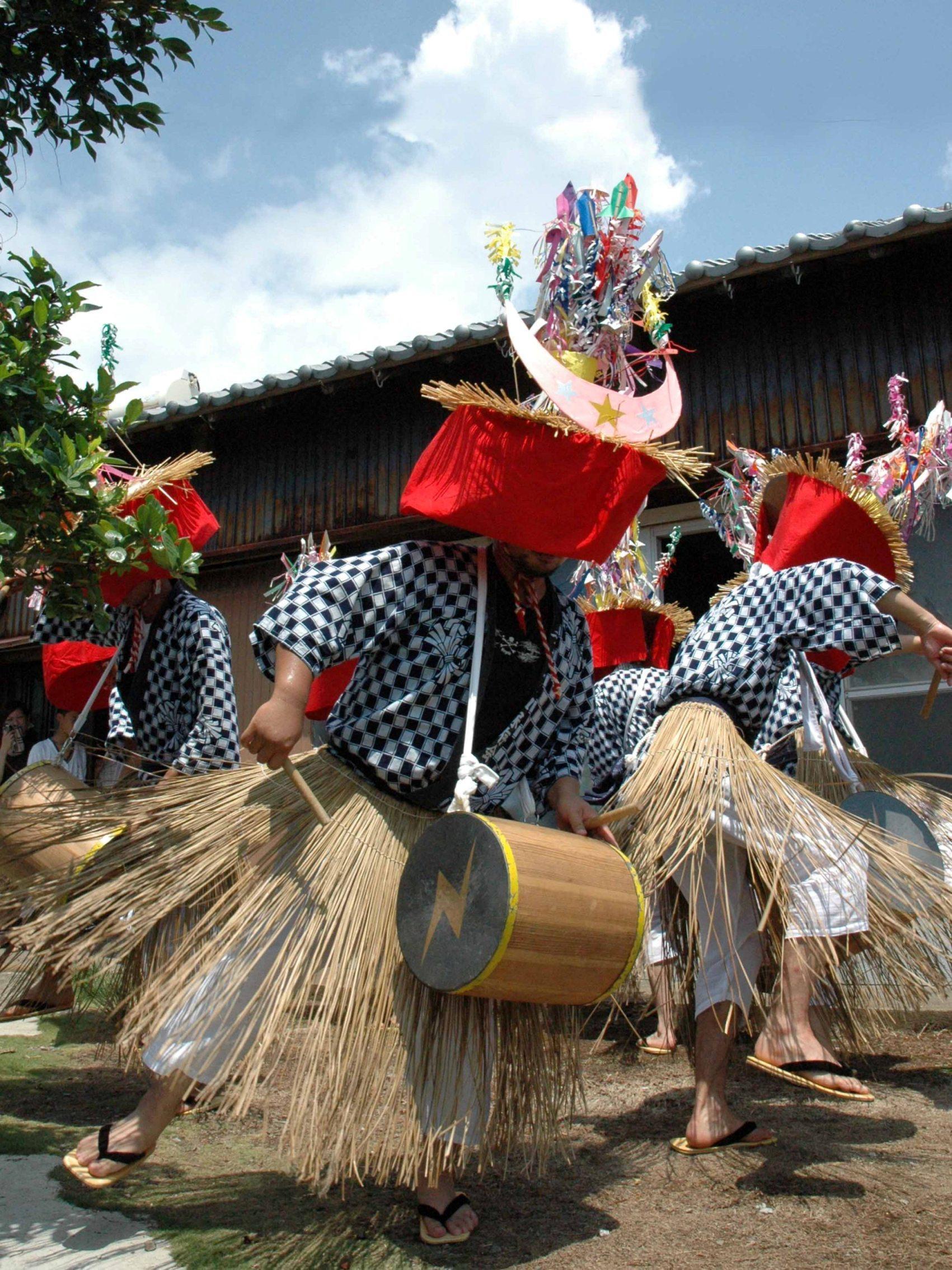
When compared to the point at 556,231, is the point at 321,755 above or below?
below

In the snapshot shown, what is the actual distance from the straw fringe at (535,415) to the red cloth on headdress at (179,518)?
4.01 ft

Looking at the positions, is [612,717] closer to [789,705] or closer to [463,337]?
[789,705]

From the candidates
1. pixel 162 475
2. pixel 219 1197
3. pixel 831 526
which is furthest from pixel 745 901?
pixel 162 475

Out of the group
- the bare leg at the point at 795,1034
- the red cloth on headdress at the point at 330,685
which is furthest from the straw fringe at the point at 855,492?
the red cloth on headdress at the point at 330,685

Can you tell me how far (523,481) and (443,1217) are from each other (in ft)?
4.43

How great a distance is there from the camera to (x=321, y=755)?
2152mm

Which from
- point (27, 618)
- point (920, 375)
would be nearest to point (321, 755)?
point (920, 375)

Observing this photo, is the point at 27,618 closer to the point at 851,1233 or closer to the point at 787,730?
the point at 787,730

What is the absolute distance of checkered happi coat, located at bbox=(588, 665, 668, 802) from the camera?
376cm

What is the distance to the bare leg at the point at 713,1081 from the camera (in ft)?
7.46

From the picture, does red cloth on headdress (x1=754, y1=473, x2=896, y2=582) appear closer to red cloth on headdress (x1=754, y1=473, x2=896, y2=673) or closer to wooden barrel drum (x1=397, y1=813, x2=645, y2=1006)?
red cloth on headdress (x1=754, y1=473, x2=896, y2=673)

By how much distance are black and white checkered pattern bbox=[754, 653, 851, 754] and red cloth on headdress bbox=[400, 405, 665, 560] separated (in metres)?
1.06

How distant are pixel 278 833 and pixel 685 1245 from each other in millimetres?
1004

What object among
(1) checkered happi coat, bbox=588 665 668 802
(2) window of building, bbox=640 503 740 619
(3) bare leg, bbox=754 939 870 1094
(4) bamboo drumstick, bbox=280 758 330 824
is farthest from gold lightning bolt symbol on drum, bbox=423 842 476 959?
(2) window of building, bbox=640 503 740 619
